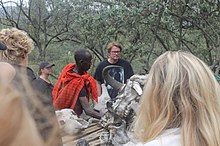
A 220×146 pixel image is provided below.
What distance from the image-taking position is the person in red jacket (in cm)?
441

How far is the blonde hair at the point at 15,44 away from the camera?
300 cm

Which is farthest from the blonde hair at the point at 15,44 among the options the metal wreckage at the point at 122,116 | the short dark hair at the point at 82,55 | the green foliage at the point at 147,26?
the green foliage at the point at 147,26

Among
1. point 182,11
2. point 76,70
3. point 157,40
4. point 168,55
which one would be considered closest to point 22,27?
point 157,40

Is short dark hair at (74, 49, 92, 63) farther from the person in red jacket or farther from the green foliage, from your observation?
the green foliage

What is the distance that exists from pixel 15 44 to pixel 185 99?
5.16ft

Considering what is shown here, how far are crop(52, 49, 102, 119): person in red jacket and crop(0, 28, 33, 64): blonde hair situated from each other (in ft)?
4.10

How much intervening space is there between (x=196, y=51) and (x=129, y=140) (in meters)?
5.77

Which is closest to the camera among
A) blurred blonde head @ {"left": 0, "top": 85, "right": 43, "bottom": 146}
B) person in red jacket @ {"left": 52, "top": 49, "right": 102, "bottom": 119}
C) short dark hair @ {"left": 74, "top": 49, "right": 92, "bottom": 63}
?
blurred blonde head @ {"left": 0, "top": 85, "right": 43, "bottom": 146}

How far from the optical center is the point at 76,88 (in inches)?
177

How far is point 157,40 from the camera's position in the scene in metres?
8.45

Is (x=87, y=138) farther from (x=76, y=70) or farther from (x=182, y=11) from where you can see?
(x=182, y=11)

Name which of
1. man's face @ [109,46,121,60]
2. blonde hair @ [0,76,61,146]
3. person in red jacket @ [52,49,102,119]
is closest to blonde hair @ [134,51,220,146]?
blonde hair @ [0,76,61,146]

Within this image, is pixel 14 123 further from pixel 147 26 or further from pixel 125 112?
pixel 147 26

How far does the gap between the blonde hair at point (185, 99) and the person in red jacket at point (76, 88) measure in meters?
2.44
